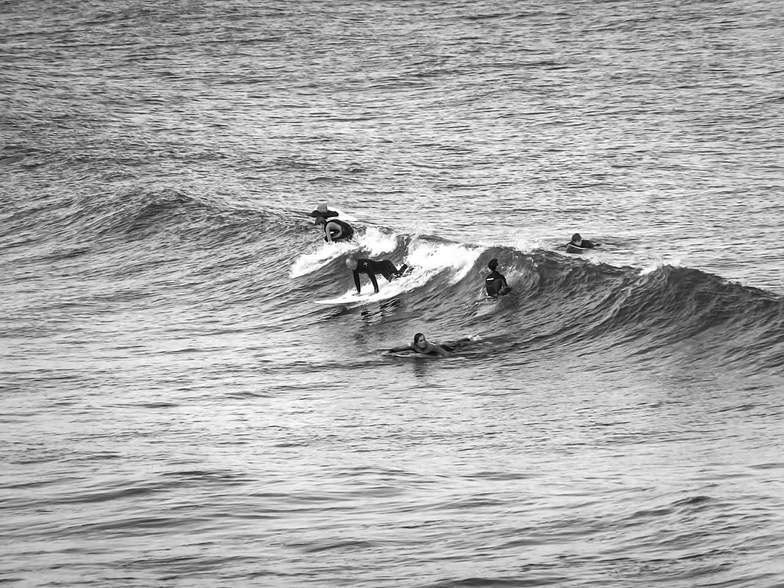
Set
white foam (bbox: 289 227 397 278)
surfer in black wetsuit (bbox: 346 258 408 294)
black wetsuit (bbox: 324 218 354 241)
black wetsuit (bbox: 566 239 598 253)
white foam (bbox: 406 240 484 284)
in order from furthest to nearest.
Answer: white foam (bbox: 289 227 397 278)
black wetsuit (bbox: 566 239 598 253)
black wetsuit (bbox: 324 218 354 241)
white foam (bbox: 406 240 484 284)
surfer in black wetsuit (bbox: 346 258 408 294)

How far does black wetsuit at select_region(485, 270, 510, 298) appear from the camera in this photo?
30469 millimetres

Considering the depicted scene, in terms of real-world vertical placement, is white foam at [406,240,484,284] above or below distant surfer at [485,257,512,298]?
above

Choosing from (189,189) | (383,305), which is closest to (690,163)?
(189,189)

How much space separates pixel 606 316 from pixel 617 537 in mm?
13612

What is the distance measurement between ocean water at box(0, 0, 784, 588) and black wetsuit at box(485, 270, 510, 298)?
1.64ft

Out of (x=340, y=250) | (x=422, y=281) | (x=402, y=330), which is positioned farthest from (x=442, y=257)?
(x=402, y=330)

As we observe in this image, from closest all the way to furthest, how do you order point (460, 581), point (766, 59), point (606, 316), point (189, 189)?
point (460, 581), point (606, 316), point (189, 189), point (766, 59)

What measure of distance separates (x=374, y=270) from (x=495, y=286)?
3.50 metres

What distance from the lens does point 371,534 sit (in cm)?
1541

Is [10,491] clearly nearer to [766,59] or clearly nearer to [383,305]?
[383,305]

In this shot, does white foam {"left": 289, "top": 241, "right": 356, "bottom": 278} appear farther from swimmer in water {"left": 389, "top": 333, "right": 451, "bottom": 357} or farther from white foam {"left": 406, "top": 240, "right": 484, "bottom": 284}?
swimmer in water {"left": 389, "top": 333, "right": 451, "bottom": 357}

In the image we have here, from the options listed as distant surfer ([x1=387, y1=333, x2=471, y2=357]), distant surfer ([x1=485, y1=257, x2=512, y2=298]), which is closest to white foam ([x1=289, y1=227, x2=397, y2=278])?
distant surfer ([x1=485, y1=257, x2=512, y2=298])

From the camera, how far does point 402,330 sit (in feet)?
97.0

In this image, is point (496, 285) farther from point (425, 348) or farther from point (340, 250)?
point (340, 250)
